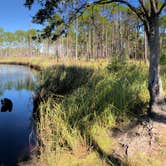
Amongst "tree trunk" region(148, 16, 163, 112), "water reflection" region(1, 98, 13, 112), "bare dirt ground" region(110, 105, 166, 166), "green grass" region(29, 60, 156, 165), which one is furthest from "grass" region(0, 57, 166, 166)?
"water reflection" region(1, 98, 13, 112)

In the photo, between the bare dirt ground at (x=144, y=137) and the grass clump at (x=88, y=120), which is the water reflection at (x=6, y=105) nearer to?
the grass clump at (x=88, y=120)

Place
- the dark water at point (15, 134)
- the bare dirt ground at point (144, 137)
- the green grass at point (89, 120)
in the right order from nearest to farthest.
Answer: the bare dirt ground at point (144, 137) → the green grass at point (89, 120) → the dark water at point (15, 134)

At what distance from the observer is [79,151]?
153 inches

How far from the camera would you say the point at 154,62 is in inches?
166

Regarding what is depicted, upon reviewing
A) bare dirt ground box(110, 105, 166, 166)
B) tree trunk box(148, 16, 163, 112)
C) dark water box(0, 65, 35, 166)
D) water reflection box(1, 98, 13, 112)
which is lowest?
dark water box(0, 65, 35, 166)

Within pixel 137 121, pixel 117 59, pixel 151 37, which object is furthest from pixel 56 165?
pixel 117 59

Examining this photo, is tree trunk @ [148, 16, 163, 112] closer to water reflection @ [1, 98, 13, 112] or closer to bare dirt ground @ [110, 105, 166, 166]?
bare dirt ground @ [110, 105, 166, 166]

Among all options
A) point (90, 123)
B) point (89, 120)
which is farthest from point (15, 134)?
point (90, 123)

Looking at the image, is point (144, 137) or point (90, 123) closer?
point (144, 137)

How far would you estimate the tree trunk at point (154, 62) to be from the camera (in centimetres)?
418

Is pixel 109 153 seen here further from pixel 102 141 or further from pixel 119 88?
pixel 119 88

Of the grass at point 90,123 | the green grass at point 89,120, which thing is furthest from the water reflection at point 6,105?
the grass at point 90,123

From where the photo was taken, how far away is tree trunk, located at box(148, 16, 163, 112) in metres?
4.18

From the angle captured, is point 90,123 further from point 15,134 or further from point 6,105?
point 6,105
